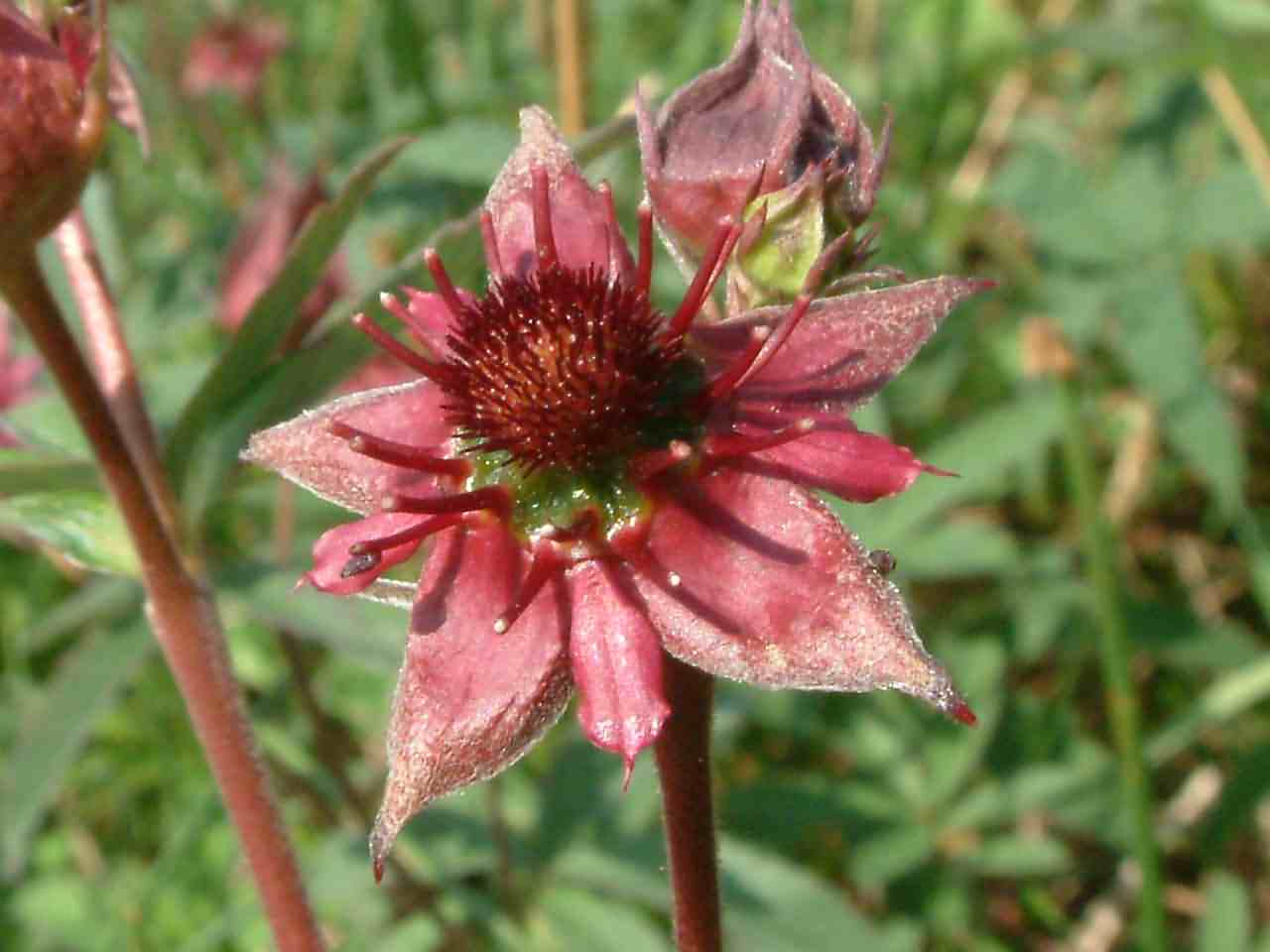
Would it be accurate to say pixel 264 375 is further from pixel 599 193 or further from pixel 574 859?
pixel 574 859

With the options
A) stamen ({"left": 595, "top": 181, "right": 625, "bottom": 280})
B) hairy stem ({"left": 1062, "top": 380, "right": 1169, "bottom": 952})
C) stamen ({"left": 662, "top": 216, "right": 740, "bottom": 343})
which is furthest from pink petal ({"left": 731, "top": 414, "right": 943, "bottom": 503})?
hairy stem ({"left": 1062, "top": 380, "right": 1169, "bottom": 952})

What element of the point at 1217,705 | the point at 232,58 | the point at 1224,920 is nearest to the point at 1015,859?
the point at 1224,920

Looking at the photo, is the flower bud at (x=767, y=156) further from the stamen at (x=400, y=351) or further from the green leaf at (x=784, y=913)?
the green leaf at (x=784, y=913)

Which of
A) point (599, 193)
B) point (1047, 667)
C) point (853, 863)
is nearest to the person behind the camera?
point (599, 193)

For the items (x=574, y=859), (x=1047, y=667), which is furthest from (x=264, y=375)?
(x=1047, y=667)

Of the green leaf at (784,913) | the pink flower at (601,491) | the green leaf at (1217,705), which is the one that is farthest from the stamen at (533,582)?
the green leaf at (1217,705)

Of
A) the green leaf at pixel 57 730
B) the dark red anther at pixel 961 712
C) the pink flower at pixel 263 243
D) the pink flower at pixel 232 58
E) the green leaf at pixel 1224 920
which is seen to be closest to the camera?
the dark red anther at pixel 961 712
